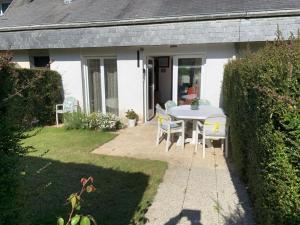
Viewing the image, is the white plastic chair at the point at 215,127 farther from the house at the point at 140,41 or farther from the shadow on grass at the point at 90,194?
the house at the point at 140,41

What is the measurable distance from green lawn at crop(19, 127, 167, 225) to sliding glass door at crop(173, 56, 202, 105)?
3.64 meters

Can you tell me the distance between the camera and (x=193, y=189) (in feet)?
14.6

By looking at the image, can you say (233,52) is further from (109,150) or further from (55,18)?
(55,18)

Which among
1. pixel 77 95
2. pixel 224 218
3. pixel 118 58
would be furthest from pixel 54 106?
pixel 224 218

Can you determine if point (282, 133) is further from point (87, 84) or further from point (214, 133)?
point (87, 84)

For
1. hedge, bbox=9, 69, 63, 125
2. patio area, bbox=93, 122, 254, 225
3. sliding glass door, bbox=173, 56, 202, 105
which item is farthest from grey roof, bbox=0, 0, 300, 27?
patio area, bbox=93, 122, 254, 225

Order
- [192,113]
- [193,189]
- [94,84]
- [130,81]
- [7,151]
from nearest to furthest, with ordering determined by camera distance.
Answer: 1. [7,151]
2. [193,189]
3. [192,113]
4. [130,81]
5. [94,84]

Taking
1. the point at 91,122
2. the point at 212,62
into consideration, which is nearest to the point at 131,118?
the point at 91,122

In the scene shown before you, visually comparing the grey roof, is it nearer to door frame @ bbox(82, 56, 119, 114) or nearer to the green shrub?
door frame @ bbox(82, 56, 119, 114)

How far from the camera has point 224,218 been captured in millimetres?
3582

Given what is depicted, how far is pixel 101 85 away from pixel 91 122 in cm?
205

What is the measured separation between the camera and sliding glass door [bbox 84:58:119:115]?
33.0ft

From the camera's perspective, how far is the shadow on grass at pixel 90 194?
139 inches

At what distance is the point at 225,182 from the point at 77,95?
735 cm
